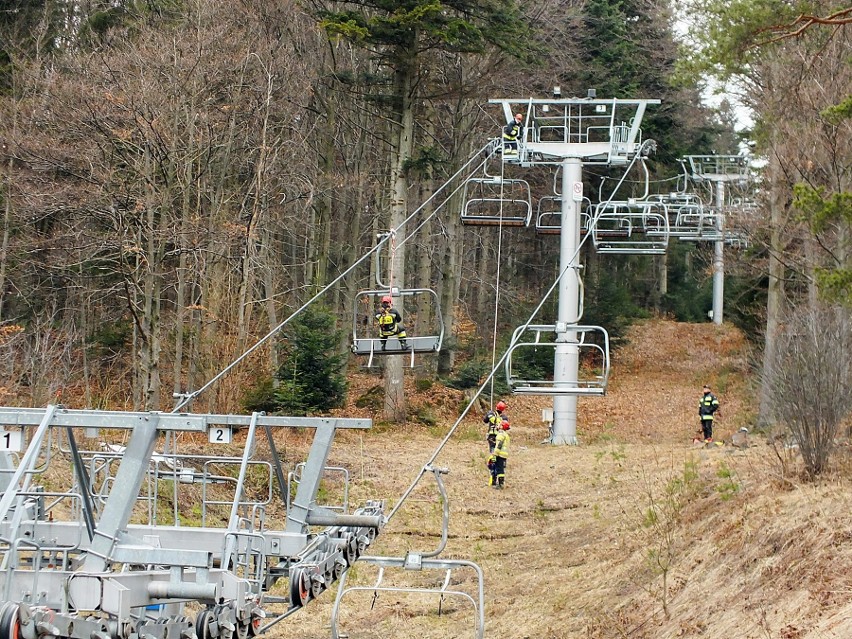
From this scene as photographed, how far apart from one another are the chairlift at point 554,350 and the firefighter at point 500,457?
3.55 feet

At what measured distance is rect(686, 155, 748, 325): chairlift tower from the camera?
110 feet

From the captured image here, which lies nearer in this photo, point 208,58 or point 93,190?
point 93,190

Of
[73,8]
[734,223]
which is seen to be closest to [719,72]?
[734,223]

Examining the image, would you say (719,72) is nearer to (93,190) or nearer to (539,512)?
(539,512)

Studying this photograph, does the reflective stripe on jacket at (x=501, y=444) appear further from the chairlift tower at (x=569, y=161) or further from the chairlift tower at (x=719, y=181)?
the chairlift tower at (x=719, y=181)

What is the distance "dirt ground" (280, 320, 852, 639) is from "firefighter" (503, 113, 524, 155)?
Result: 23.7 feet

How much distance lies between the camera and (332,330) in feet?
99.8

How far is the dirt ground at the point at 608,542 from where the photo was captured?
12.2m

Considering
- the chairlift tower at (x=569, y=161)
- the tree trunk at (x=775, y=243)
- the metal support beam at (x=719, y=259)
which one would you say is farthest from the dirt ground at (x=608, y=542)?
the metal support beam at (x=719, y=259)

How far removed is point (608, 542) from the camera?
1797cm

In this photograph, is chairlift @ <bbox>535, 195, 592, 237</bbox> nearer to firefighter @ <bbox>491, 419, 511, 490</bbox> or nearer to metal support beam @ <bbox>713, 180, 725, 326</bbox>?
metal support beam @ <bbox>713, 180, 725, 326</bbox>

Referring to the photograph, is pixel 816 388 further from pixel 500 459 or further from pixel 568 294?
pixel 568 294

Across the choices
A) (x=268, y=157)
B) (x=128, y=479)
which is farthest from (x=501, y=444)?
(x=128, y=479)

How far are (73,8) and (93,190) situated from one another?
12987 mm
